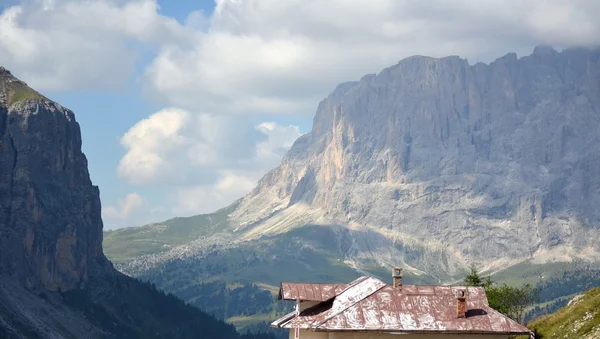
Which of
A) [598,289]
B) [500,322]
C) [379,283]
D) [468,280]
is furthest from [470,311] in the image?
[468,280]

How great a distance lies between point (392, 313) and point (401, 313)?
24.3 inches

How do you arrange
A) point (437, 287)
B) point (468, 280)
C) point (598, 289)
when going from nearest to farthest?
point (437, 287), point (598, 289), point (468, 280)

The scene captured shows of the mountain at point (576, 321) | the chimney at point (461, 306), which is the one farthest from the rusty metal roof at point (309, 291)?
the mountain at point (576, 321)

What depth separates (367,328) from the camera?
2515 inches

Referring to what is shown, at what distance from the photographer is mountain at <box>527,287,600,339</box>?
231 feet

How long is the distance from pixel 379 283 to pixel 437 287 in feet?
13.7

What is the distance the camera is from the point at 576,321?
2911 inches

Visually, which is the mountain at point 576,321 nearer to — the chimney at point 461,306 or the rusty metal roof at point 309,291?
the chimney at point 461,306

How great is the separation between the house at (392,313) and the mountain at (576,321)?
783cm

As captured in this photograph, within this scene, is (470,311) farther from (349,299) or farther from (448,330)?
(349,299)

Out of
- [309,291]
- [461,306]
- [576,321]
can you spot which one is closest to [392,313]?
[461,306]

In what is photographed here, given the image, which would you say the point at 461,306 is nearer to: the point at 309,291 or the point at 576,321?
the point at 309,291

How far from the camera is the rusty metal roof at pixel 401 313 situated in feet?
210

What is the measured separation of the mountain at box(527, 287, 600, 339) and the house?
7.83m
